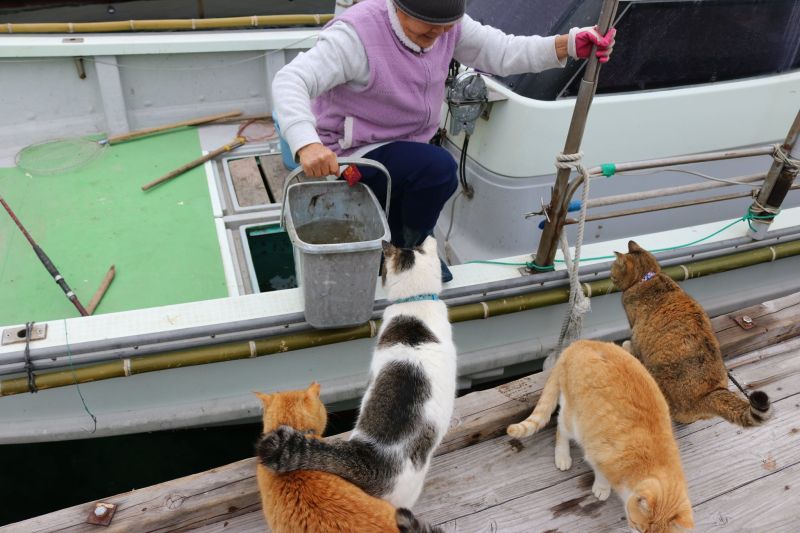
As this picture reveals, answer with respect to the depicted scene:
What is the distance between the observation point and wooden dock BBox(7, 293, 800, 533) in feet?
5.93

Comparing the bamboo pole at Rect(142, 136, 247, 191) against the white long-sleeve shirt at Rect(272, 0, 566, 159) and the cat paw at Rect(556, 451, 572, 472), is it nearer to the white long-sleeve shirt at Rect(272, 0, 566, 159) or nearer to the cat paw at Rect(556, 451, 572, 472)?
the white long-sleeve shirt at Rect(272, 0, 566, 159)

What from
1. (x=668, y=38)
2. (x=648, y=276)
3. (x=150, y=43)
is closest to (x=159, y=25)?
(x=150, y=43)

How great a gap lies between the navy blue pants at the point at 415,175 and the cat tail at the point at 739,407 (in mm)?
1240

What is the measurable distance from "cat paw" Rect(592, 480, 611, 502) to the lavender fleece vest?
1507 mm

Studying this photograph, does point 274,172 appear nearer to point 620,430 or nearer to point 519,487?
point 519,487

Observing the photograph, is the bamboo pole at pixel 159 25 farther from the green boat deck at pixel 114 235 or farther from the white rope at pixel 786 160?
the white rope at pixel 786 160

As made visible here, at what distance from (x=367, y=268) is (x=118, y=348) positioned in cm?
94

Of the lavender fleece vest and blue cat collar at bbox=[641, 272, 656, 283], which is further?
blue cat collar at bbox=[641, 272, 656, 283]

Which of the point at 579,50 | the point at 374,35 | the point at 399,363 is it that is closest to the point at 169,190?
the point at 374,35

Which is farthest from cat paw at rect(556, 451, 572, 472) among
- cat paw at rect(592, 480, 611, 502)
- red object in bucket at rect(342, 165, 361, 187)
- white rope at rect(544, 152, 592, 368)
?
red object in bucket at rect(342, 165, 361, 187)

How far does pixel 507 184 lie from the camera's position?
294 centimetres

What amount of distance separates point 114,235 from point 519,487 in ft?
7.84

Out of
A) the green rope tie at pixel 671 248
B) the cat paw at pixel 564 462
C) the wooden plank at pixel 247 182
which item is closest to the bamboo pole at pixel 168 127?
the wooden plank at pixel 247 182

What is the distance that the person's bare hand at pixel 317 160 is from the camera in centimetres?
189
